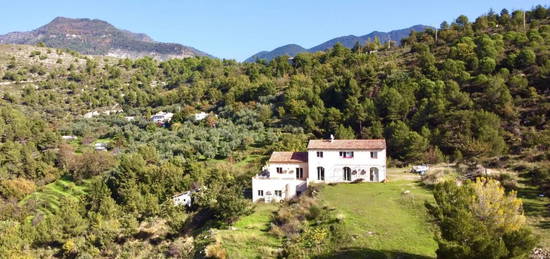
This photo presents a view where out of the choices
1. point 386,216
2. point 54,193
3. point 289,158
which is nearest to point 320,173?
point 289,158

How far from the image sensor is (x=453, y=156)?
137ft

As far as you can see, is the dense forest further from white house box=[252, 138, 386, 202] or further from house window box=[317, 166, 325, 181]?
house window box=[317, 166, 325, 181]

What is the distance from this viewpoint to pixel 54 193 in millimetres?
46125

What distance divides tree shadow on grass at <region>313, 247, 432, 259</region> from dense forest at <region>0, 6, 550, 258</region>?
27.1 feet

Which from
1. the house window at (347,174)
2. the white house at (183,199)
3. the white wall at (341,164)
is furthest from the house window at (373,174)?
the white house at (183,199)

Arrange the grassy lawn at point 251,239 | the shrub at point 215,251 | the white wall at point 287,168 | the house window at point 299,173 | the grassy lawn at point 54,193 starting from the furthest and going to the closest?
the grassy lawn at point 54,193
the house window at point 299,173
the white wall at point 287,168
the grassy lawn at point 251,239
the shrub at point 215,251

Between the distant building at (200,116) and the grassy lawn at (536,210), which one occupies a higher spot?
the distant building at (200,116)

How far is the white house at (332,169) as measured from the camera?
1300 inches

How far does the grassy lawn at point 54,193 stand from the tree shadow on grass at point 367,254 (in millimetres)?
33091

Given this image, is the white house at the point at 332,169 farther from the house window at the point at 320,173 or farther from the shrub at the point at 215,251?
the shrub at the point at 215,251

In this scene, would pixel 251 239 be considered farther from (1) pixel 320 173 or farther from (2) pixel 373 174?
(2) pixel 373 174

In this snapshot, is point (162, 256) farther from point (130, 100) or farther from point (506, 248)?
point (130, 100)

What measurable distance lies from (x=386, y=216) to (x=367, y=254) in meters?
5.36

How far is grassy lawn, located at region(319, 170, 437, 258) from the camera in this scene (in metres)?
20.1
